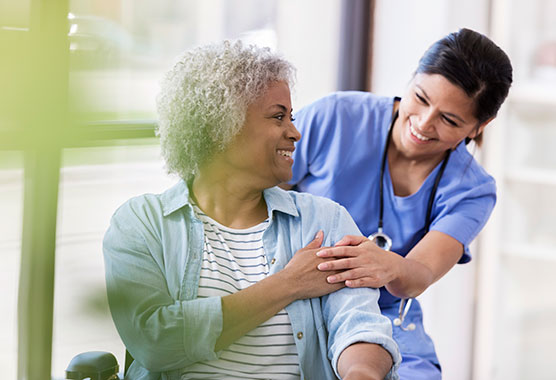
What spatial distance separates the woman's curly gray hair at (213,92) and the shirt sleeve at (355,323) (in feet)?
1.27

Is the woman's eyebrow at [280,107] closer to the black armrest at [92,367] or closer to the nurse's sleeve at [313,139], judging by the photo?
the nurse's sleeve at [313,139]

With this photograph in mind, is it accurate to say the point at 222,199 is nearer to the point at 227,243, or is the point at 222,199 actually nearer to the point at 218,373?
the point at 227,243

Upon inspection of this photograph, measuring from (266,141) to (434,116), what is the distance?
A: 52cm

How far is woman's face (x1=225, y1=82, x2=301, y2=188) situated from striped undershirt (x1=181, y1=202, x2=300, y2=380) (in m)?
0.14

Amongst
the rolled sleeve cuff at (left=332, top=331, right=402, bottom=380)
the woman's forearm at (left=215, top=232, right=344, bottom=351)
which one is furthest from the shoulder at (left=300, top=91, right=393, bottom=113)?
the rolled sleeve cuff at (left=332, top=331, right=402, bottom=380)

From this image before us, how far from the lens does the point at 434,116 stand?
5.50 feet

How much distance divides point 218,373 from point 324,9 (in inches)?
73.4

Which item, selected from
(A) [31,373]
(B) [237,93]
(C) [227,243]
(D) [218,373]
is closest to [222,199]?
(C) [227,243]

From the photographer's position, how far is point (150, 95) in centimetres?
56

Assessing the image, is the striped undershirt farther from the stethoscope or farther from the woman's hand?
the stethoscope

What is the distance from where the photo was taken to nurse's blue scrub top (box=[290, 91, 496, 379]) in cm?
181

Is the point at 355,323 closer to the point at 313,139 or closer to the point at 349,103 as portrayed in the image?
the point at 313,139

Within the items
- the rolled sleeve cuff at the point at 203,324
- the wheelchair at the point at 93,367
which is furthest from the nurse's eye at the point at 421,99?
the wheelchair at the point at 93,367

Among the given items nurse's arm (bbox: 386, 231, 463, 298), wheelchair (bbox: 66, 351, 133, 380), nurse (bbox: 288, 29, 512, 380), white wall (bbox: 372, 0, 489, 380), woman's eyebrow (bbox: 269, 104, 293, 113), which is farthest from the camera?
white wall (bbox: 372, 0, 489, 380)
